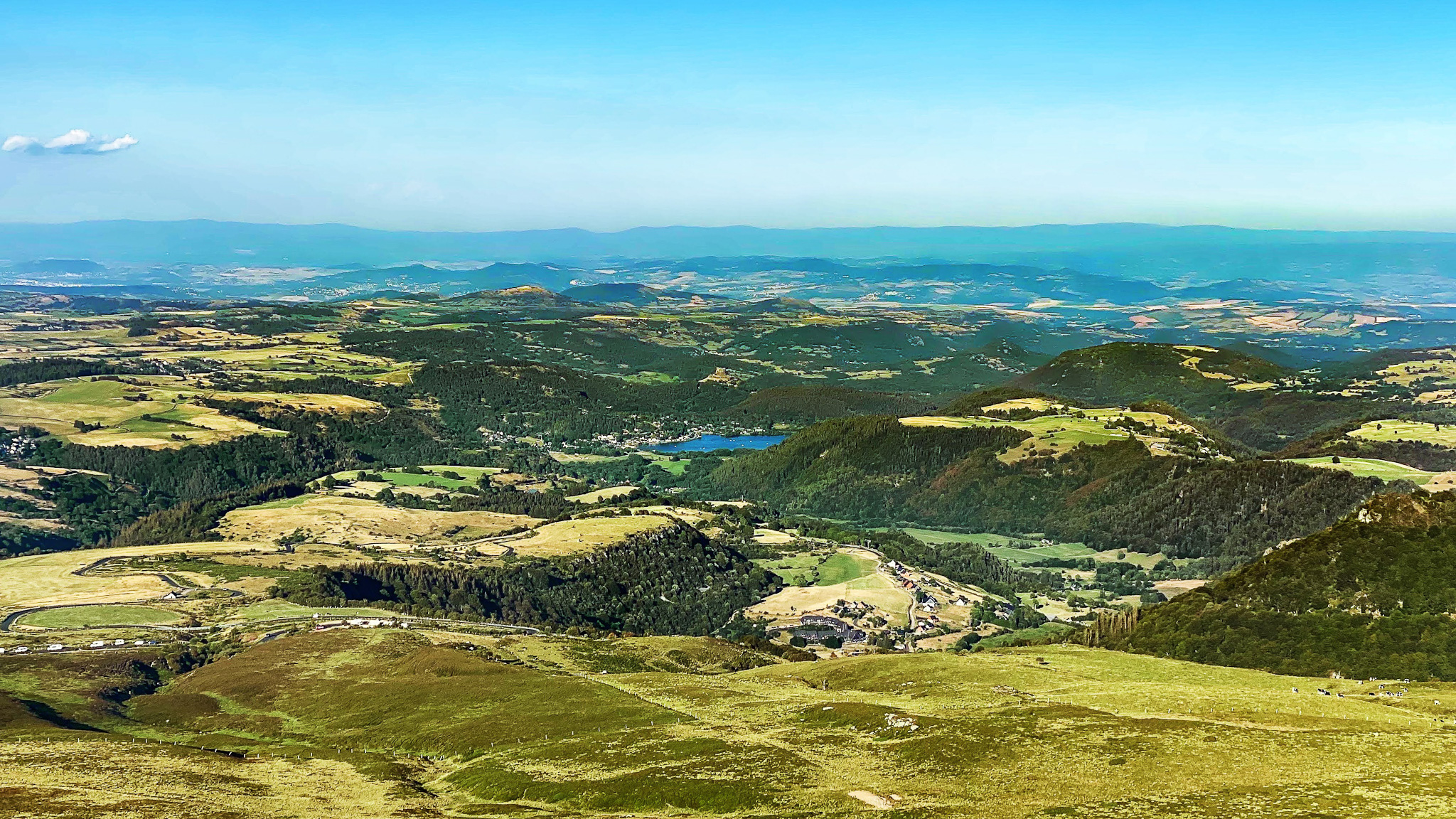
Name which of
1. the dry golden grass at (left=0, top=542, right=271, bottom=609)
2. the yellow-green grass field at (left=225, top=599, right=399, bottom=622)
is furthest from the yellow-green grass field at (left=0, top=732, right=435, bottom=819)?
the dry golden grass at (left=0, top=542, right=271, bottom=609)

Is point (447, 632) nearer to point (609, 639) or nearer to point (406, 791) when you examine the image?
point (609, 639)

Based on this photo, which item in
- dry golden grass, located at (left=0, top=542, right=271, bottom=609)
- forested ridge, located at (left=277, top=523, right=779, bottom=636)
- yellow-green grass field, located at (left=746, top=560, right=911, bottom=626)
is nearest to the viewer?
dry golden grass, located at (left=0, top=542, right=271, bottom=609)

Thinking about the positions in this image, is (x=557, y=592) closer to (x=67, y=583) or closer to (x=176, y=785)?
(x=67, y=583)

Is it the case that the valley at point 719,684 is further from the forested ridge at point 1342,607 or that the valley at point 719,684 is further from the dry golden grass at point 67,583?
the dry golden grass at point 67,583

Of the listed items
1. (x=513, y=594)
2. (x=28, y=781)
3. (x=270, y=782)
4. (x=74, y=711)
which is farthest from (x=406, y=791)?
(x=513, y=594)

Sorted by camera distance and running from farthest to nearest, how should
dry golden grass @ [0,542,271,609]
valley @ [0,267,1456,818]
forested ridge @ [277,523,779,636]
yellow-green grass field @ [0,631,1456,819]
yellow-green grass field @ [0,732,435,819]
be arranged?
forested ridge @ [277,523,779,636] → dry golden grass @ [0,542,271,609] → valley @ [0,267,1456,818] → yellow-green grass field @ [0,732,435,819] → yellow-green grass field @ [0,631,1456,819]

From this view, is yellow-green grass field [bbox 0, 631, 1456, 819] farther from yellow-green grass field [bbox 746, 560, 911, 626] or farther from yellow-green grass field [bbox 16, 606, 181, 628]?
yellow-green grass field [bbox 746, 560, 911, 626]
